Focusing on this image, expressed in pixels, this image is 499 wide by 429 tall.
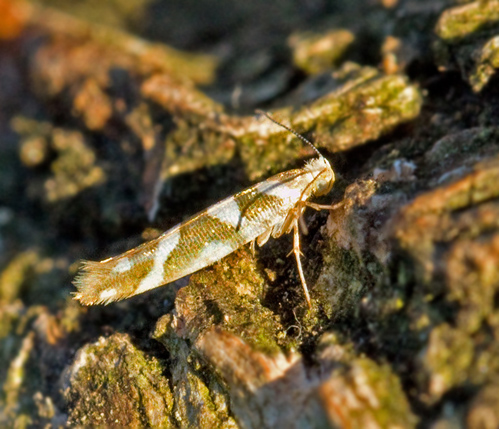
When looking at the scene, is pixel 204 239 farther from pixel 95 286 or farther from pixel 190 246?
pixel 95 286

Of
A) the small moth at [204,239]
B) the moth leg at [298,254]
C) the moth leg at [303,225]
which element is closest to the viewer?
the moth leg at [298,254]

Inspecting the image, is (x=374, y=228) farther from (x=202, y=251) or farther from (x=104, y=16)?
(x=104, y=16)

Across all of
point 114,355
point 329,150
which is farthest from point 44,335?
point 329,150

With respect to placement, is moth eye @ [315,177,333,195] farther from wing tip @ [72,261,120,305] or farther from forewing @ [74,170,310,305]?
wing tip @ [72,261,120,305]

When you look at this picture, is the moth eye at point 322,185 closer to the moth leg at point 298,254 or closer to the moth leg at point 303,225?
the moth leg at point 303,225

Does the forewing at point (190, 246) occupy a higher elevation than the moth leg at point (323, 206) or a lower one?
higher

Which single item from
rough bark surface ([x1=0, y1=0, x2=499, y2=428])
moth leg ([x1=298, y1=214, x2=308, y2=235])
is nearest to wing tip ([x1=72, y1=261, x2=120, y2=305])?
rough bark surface ([x1=0, y1=0, x2=499, y2=428])

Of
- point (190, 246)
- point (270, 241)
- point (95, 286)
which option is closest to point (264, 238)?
point (270, 241)

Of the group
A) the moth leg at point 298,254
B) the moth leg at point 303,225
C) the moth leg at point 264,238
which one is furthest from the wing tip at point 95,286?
the moth leg at point 303,225
